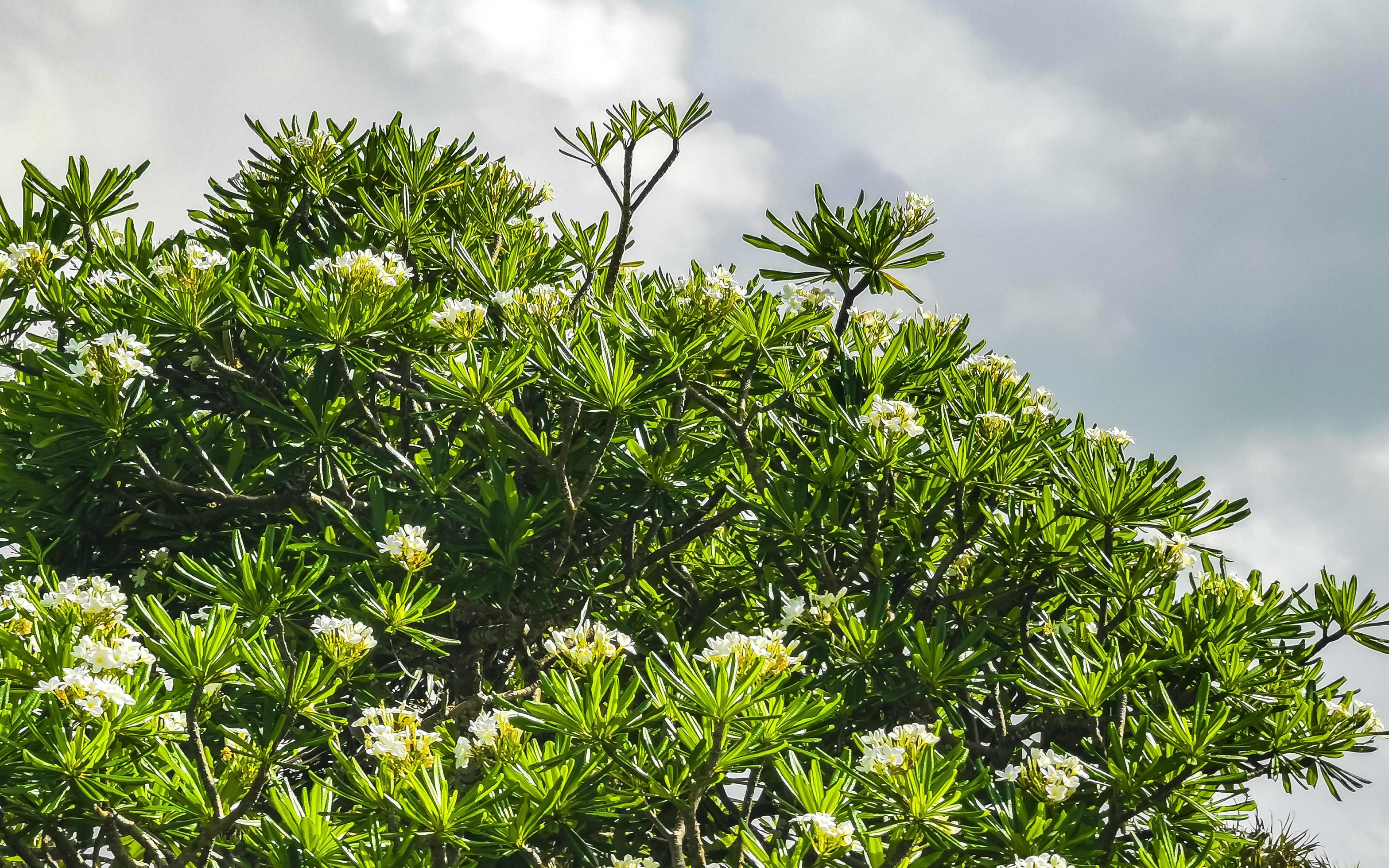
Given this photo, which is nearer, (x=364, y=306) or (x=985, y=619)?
(x=364, y=306)

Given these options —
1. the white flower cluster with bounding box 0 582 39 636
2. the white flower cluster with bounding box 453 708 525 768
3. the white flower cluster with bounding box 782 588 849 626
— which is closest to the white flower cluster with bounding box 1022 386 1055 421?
the white flower cluster with bounding box 782 588 849 626

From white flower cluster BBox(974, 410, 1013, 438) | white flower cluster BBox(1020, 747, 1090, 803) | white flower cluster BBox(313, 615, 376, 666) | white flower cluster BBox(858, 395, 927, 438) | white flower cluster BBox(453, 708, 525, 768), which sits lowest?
white flower cluster BBox(453, 708, 525, 768)

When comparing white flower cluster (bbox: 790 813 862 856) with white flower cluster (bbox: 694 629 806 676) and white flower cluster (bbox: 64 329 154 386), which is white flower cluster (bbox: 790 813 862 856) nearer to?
white flower cluster (bbox: 694 629 806 676)

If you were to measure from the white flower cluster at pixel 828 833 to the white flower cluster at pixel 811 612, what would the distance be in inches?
32.8

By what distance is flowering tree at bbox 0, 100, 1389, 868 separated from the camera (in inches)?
92.0

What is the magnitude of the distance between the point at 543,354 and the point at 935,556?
156 centimetres

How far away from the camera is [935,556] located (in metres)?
3.60

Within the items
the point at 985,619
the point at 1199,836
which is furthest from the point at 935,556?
the point at 1199,836

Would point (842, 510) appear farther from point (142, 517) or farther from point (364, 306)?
point (142, 517)

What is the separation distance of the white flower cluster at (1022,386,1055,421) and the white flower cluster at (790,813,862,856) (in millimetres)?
1838

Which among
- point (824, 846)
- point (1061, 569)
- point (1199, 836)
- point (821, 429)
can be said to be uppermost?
point (821, 429)

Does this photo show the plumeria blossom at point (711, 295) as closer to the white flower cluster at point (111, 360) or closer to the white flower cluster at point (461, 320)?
the white flower cluster at point (461, 320)

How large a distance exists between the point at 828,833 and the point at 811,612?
941mm

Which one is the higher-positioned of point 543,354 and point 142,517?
point 543,354
